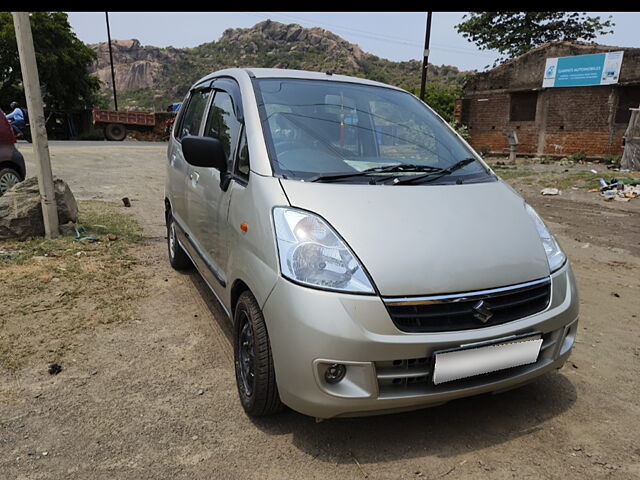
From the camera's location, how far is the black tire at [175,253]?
14.3ft

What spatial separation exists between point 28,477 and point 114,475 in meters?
0.35

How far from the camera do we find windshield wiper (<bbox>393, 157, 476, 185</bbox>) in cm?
243

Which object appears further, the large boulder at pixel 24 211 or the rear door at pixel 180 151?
the large boulder at pixel 24 211

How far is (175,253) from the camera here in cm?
444

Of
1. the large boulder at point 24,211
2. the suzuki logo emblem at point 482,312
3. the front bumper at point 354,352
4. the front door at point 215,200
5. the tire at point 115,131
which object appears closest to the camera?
the front bumper at point 354,352

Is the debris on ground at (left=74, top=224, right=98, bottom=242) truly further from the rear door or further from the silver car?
the silver car

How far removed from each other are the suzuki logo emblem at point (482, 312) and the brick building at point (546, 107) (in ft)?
56.8

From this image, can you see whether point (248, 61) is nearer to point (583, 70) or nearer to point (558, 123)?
point (558, 123)

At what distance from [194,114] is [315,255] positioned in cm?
241

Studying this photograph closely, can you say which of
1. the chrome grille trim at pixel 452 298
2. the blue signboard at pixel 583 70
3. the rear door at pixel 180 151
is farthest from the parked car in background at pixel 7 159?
the blue signboard at pixel 583 70

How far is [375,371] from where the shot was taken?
1.86 m

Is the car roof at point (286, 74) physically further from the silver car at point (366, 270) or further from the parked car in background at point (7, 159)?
the parked car in background at point (7, 159)

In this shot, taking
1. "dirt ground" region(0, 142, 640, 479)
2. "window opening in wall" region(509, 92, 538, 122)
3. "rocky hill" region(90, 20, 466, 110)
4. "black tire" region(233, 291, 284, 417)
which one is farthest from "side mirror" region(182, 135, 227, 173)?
"rocky hill" region(90, 20, 466, 110)

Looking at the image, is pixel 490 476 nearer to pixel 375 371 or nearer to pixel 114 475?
pixel 375 371
